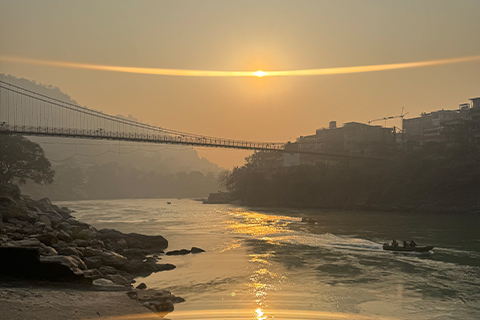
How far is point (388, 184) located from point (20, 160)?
55026 millimetres

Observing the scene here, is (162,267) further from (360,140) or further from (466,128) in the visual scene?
(360,140)

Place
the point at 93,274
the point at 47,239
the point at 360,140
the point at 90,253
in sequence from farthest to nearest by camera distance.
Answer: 1. the point at 360,140
2. the point at 90,253
3. the point at 47,239
4. the point at 93,274

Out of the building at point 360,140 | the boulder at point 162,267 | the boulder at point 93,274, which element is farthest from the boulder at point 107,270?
the building at point 360,140

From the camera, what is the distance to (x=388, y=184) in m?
66.5

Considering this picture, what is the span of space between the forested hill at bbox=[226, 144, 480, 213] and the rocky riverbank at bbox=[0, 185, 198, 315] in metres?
45.3

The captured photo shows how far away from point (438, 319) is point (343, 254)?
11.3 metres

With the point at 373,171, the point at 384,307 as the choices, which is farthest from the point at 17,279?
the point at 373,171

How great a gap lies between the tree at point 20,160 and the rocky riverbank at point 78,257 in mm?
30329

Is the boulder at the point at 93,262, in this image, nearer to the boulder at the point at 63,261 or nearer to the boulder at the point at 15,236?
the boulder at the point at 63,261

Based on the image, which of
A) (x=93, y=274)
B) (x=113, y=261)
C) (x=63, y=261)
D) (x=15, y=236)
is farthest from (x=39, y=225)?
(x=63, y=261)

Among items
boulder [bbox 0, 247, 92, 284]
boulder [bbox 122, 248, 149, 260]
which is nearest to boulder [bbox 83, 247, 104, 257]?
boulder [bbox 122, 248, 149, 260]

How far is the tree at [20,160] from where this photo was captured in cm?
4903

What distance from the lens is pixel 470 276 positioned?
17.3 meters

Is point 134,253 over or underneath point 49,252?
underneath
